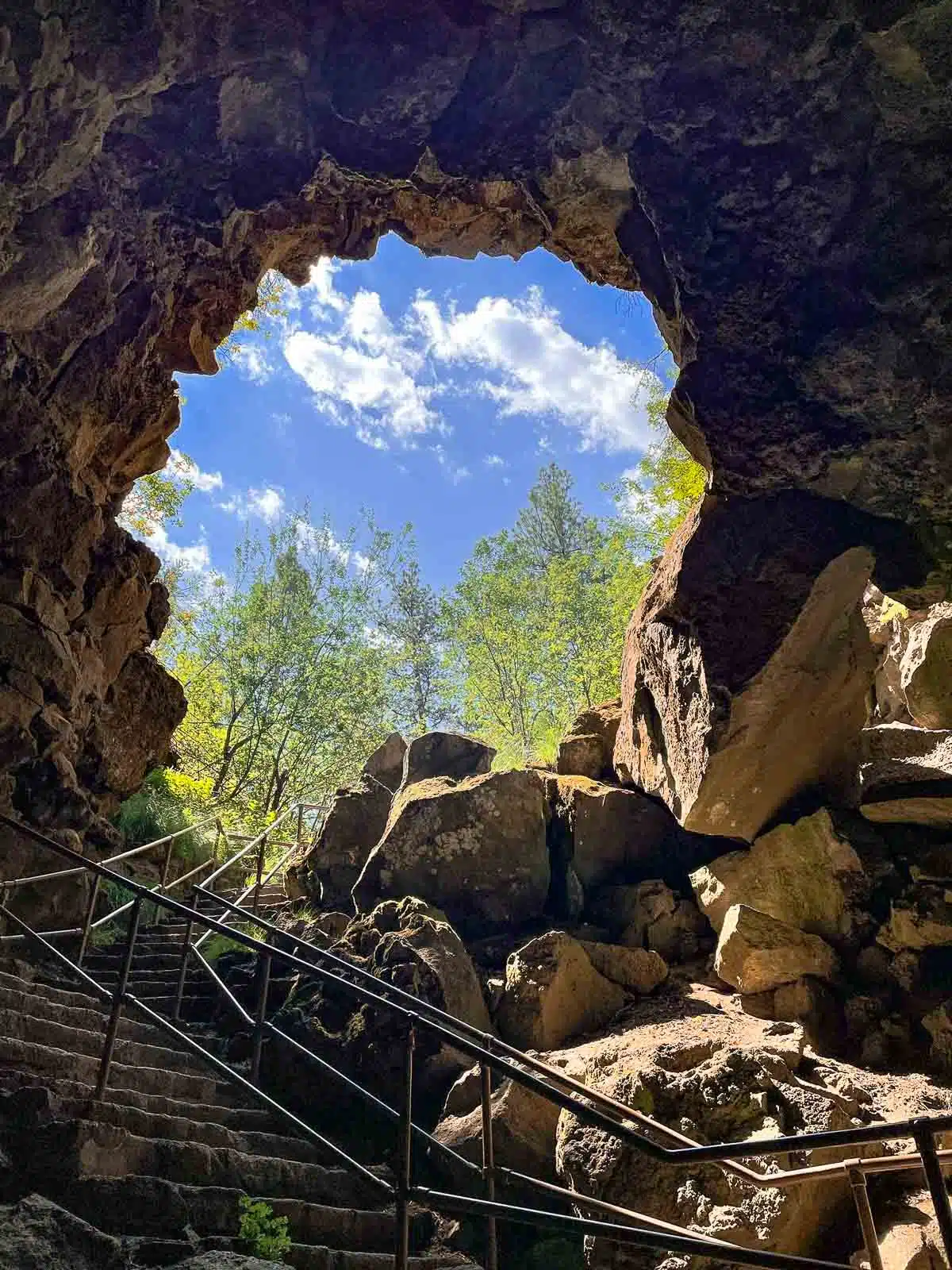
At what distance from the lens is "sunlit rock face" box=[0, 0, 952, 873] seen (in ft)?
14.5

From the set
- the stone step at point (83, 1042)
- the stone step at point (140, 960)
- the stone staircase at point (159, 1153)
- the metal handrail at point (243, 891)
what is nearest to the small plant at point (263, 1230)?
the stone staircase at point (159, 1153)

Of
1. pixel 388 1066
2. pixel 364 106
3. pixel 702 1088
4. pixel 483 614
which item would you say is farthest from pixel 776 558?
pixel 483 614

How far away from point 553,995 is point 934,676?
15.8ft

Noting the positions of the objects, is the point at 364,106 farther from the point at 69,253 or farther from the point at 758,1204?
the point at 758,1204

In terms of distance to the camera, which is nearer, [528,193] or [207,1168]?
[207,1168]

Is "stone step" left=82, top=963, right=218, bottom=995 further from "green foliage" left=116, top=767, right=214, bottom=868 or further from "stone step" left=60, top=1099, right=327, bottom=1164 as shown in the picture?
"green foliage" left=116, top=767, right=214, bottom=868

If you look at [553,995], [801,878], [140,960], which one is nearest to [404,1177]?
[553,995]

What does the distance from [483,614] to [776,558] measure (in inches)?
611

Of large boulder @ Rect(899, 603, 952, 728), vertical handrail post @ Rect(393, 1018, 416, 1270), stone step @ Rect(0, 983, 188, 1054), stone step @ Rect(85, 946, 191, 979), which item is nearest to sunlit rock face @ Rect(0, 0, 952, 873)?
stone step @ Rect(85, 946, 191, 979)

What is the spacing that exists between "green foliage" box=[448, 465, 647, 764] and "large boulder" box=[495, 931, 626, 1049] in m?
11.1

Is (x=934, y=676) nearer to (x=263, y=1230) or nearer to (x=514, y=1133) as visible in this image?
(x=514, y=1133)

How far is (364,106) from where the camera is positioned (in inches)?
217

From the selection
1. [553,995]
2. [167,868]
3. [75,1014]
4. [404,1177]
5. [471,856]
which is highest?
[471,856]

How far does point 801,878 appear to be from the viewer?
23.4ft
